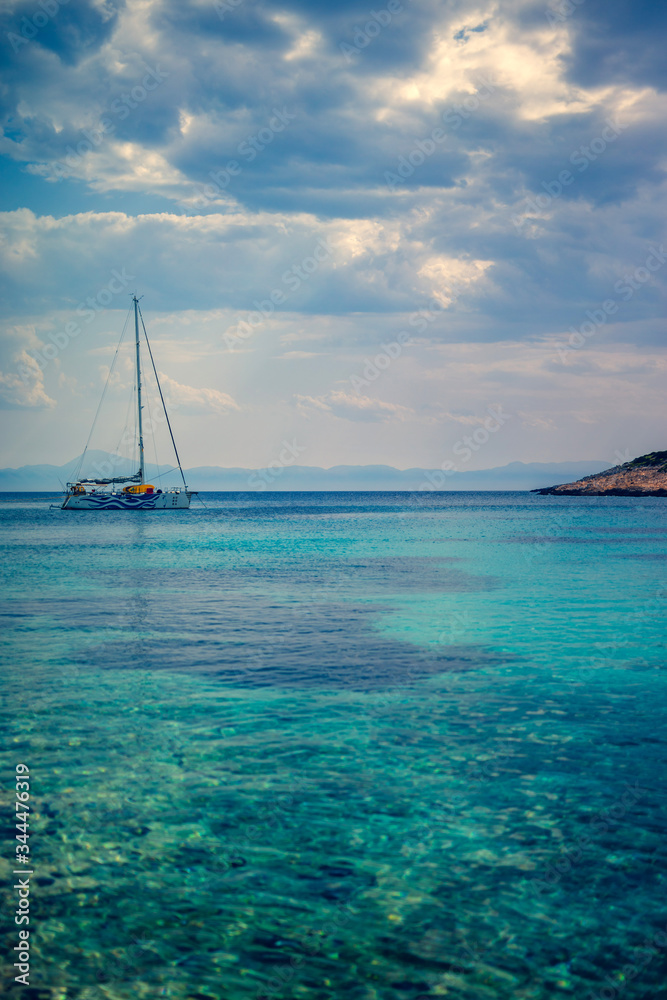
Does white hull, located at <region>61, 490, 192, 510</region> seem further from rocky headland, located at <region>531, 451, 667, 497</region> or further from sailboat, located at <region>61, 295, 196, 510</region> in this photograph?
rocky headland, located at <region>531, 451, 667, 497</region>

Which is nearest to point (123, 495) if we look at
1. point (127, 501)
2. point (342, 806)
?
point (127, 501)

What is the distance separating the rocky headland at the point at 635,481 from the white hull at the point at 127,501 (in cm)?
10883

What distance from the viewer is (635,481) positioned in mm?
172375

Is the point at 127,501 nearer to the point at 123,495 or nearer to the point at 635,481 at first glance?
the point at 123,495

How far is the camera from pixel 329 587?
29.6 m

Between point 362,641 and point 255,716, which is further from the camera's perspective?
point 362,641

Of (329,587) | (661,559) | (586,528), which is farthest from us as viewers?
(586,528)

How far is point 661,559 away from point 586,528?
2977cm

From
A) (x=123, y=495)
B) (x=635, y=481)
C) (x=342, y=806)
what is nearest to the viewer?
(x=342, y=806)

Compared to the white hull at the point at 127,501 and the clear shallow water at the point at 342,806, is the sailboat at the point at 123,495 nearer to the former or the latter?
the white hull at the point at 127,501

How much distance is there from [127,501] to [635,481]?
416 ft

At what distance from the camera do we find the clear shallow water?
19.2ft

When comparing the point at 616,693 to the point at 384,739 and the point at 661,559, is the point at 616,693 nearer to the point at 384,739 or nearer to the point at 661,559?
the point at 384,739

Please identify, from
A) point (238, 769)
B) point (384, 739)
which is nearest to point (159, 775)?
point (238, 769)
